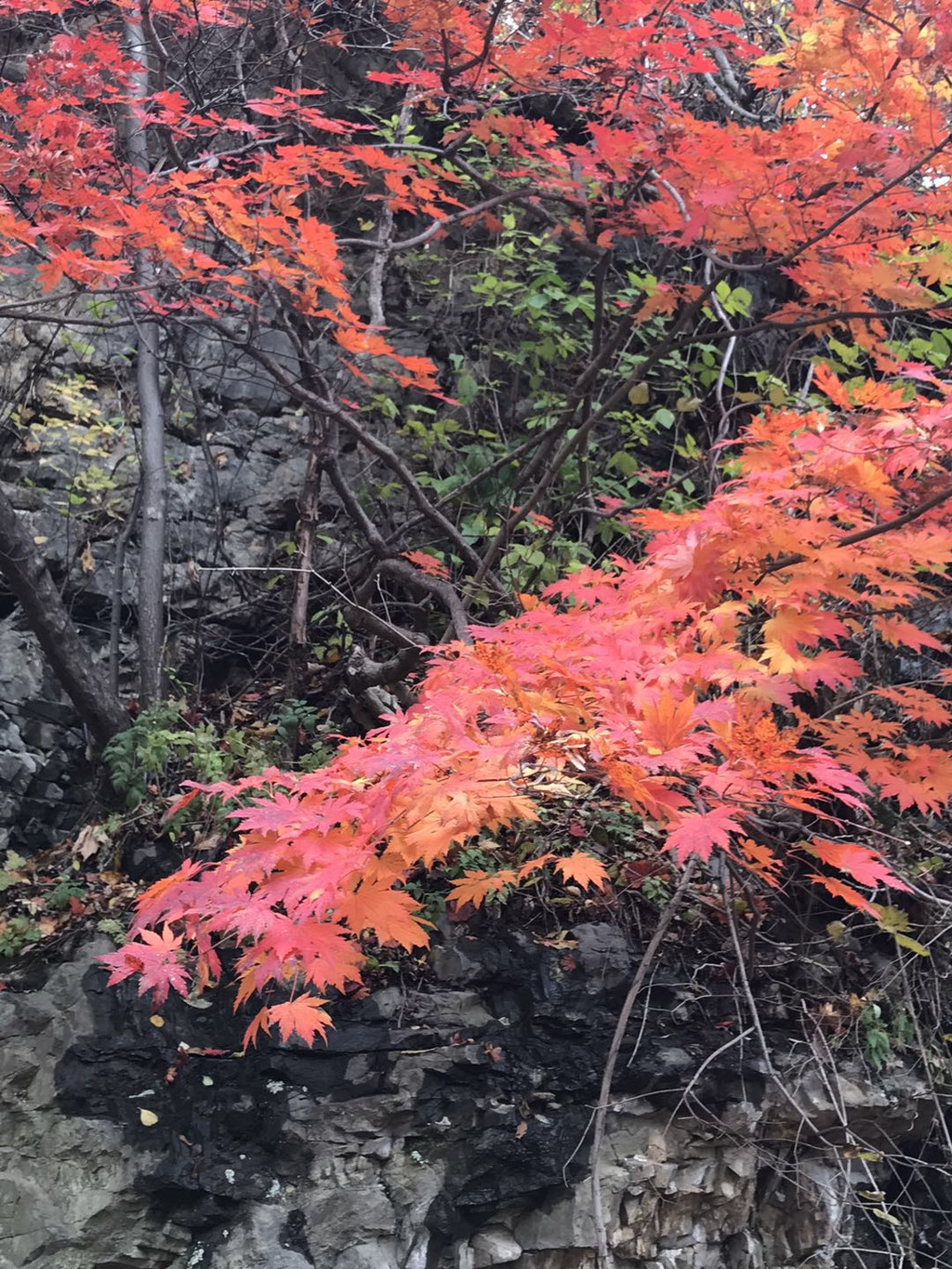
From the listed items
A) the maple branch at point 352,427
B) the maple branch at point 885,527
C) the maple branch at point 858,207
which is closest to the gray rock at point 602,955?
the maple branch at point 885,527

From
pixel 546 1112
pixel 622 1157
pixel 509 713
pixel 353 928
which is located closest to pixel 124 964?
pixel 353 928

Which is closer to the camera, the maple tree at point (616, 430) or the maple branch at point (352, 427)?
the maple tree at point (616, 430)

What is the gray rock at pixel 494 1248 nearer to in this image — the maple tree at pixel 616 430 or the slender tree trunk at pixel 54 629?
the maple tree at pixel 616 430

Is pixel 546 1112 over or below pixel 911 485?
below

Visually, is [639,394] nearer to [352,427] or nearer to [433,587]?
[433,587]

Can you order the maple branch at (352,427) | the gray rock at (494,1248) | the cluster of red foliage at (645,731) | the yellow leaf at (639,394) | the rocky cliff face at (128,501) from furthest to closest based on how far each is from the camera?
the yellow leaf at (639,394) < the rocky cliff face at (128,501) < the maple branch at (352,427) < the gray rock at (494,1248) < the cluster of red foliage at (645,731)

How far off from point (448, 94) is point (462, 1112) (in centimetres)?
438

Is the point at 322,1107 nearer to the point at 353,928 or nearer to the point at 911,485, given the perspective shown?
the point at 353,928

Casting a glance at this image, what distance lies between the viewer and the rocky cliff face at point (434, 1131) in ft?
10.6

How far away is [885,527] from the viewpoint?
2.85 meters

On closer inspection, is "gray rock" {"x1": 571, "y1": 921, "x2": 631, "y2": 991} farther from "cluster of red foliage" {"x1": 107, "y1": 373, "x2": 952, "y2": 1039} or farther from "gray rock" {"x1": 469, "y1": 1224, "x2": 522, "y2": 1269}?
"gray rock" {"x1": 469, "y1": 1224, "x2": 522, "y2": 1269}

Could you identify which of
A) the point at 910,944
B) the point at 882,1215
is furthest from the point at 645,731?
the point at 882,1215

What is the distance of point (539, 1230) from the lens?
11.2 feet

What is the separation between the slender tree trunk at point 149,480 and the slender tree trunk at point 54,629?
1.00ft
